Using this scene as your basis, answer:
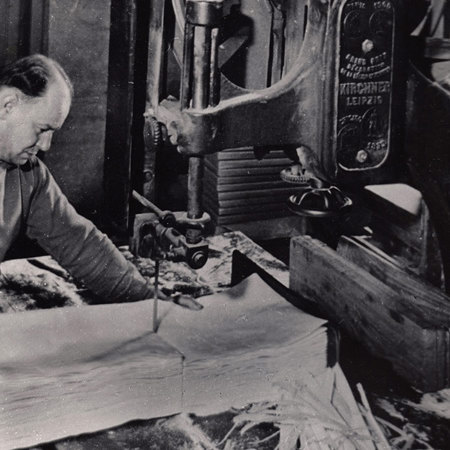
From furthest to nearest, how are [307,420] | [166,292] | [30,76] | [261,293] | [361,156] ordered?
[166,292]
[30,76]
[261,293]
[361,156]
[307,420]

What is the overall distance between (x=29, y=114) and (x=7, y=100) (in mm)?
59

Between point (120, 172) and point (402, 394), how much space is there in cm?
140

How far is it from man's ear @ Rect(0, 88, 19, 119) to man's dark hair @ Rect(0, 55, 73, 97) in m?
0.01

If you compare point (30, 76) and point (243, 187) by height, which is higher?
point (30, 76)

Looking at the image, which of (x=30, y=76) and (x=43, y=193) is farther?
(x=43, y=193)

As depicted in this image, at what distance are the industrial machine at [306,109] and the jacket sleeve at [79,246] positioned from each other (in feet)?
1.51

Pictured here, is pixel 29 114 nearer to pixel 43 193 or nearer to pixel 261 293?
pixel 43 193

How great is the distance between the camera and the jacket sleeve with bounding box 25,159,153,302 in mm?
1838

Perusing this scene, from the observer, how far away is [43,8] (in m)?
2.35

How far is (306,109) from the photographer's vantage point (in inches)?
51.4

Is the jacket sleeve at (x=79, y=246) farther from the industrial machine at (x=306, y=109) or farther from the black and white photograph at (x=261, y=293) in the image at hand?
the industrial machine at (x=306, y=109)

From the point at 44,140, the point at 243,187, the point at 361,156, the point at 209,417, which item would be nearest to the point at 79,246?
the point at 44,140

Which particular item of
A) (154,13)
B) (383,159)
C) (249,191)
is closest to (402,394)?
(383,159)

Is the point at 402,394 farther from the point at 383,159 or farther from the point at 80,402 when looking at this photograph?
the point at 80,402
